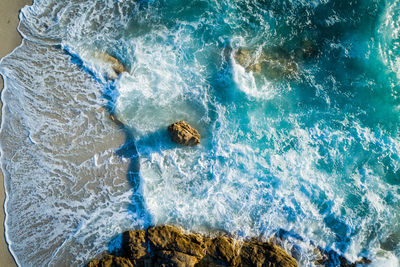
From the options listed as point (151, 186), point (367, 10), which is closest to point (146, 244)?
point (151, 186)

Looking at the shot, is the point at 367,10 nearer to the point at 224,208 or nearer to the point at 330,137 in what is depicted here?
the point at 330,137

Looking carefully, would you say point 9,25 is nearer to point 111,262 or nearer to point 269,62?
point 111,262

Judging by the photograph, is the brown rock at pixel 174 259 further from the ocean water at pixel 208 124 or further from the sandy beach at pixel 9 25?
the sandy beach at pixel 9 25

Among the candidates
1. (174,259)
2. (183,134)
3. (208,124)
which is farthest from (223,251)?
(208,124)

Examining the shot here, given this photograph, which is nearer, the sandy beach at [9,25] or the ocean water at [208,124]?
the ocean water at [208,124]

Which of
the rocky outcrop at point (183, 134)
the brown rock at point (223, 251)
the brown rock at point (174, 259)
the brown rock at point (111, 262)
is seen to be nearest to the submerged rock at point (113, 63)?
the rocky outcrop at point (183, 134)
